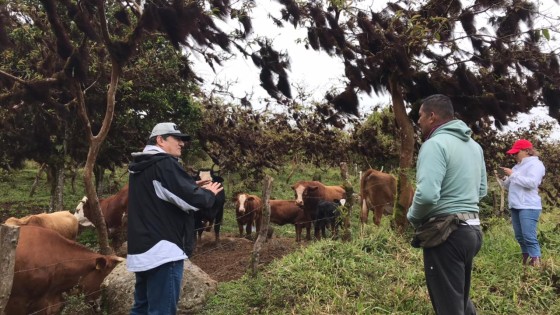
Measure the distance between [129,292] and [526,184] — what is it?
4.97 m

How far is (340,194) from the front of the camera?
46.1 ft

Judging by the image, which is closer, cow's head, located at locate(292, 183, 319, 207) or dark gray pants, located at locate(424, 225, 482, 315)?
dark gray pants, located at locate(424, 225, 482, 315)

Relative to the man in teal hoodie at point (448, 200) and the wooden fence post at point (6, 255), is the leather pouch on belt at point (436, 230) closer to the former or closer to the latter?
the man in teal hoodie at point (448, 200)

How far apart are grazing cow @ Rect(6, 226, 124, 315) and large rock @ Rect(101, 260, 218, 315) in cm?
25

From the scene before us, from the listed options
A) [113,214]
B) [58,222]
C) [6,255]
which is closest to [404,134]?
[113,214]

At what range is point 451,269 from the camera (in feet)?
11.7

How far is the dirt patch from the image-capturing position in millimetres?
7473

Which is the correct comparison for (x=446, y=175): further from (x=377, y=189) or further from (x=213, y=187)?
(x=377, y=189)

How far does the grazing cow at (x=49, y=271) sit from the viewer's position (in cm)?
488

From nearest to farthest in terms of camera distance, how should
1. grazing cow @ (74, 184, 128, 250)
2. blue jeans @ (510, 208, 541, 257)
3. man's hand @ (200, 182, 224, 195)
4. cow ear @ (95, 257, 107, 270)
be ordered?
man's hand @ (200, 182, 224, 195), cow ear @ (95, 257, 107, 270), blue jeans @ (510, 208, 541, 257), grazing cow @ (74, 184, 128, 250)

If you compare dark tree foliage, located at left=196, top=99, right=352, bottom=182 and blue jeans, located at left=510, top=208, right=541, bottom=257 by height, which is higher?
dark tree foliage, located at left=196, top=99, right=352, bottom=182

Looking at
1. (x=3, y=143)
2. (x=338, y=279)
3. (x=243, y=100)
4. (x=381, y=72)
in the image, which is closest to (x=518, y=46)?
(x=381, y=72)

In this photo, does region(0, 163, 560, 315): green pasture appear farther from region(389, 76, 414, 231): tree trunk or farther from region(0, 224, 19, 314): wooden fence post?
region(0, 224, 19, 314): wooden fence post

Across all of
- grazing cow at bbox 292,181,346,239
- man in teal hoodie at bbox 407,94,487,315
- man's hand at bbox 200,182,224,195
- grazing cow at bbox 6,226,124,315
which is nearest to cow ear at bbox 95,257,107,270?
grazing cow at bbox 6,226,124,315
